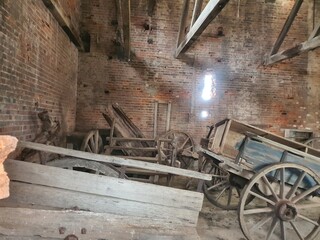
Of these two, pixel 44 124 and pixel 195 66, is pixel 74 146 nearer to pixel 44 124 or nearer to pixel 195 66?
pixel 44 124

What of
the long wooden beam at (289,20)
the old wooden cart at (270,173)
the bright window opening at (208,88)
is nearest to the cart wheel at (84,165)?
the old wooden cart at (270,173)

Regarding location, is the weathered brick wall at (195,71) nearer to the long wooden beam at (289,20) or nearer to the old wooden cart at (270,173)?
the long wooden beam at (289,20)

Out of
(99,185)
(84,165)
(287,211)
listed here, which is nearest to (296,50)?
(287,211)

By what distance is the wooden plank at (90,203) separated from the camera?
81.1 inches

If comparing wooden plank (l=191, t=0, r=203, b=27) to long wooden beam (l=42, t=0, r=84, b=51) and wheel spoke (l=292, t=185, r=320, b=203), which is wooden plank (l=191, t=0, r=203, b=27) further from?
wheel spoke (l=292, t=185, r=320, b=203)

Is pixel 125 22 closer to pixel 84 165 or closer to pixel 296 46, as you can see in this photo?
pixel 84 165

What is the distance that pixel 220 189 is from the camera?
16.7 ft

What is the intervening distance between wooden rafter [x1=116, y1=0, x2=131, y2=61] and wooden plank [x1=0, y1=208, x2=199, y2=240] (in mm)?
3969

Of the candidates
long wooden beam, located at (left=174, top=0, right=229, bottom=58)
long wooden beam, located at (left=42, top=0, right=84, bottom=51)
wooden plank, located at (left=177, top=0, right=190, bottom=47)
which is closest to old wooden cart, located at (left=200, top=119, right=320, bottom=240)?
long wooden beam, located at (left=174, top=0, right=229, bottom=58)

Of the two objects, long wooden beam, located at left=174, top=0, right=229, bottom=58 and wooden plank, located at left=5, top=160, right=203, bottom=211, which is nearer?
wooden plank, located at left=5, top=160, right=203, bottom=211

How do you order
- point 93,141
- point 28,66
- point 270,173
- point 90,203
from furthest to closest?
1. point 93,141
2. point 28,66
3. point 270,173
4. point 90,203

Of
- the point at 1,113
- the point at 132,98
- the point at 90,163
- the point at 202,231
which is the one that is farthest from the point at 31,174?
the point at 132,98

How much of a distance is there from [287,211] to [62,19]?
15.0 ft

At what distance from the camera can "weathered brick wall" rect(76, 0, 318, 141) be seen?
7.04 meters
